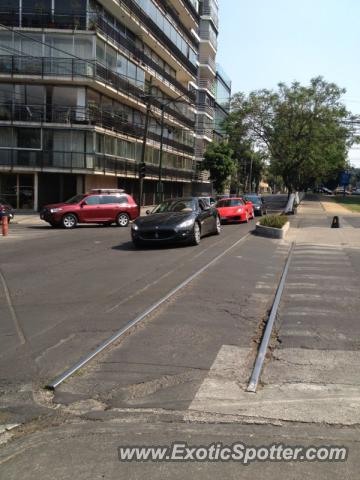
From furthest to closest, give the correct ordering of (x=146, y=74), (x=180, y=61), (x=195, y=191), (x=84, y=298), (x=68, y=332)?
1. (x=195, y=191)
2. (x=180, y=61)
3. (x=146, y=74)
4. (x=84, y=298)
5. (x=68, y=332)

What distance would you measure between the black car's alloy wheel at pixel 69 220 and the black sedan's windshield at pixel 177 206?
29.3ft

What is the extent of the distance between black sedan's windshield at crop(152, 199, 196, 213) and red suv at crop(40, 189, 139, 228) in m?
8.98

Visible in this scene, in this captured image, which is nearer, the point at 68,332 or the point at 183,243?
the point at 68,332

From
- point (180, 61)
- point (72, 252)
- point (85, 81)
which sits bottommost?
point (72, 252)

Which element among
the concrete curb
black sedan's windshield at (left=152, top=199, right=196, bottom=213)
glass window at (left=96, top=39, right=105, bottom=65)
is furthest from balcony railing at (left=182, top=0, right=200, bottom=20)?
black sedan's windshield at (left=152, top=199, right=196, bottom=213)

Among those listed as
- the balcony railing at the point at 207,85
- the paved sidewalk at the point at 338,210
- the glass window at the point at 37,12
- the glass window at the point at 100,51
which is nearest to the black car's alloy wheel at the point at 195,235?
the glass window at the point at 100,51

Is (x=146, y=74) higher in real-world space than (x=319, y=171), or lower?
higher

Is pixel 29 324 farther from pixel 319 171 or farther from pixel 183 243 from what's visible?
pixel 319 171

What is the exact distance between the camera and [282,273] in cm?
1115

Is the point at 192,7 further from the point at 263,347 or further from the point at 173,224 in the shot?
the point at 263,347

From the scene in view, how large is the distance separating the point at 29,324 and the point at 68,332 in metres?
0.71

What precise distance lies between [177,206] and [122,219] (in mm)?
9900

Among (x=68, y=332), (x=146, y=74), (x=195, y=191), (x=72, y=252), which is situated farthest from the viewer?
(x=195, y=191)

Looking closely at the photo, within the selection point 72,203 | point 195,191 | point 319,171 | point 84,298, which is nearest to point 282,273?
point 84,298
